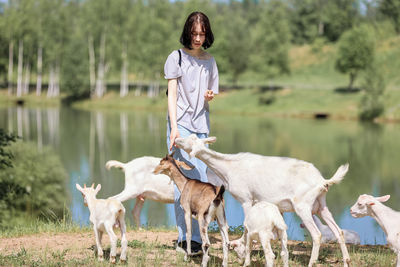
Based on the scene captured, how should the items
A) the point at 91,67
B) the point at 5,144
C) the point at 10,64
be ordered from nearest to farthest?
the point at 5,144
the point at 91,67
the point at 10,64

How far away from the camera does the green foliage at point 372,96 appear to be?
4688 cm

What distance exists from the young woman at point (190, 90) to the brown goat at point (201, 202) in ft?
1.23

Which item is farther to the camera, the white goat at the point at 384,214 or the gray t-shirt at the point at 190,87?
the gray t-shirt at the point at 190,87

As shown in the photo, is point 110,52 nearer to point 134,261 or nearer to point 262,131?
point 262,131

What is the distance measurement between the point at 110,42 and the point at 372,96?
37744 mm

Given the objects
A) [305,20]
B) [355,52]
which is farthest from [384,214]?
[305,20]

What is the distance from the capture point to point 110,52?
70.4 m

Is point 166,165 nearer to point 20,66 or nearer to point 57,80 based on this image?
point 57,80

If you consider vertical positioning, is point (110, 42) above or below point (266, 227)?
above

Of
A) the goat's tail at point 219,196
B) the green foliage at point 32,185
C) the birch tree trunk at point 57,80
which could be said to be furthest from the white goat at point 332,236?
the birch tree trunk at point 57,80

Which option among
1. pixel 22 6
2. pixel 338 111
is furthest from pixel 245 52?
pixel 22 6

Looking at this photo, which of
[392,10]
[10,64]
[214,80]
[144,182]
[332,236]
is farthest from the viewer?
[392,10]

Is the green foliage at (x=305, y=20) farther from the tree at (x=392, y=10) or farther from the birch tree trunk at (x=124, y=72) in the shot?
the birch tree trunk at (x=124, y=72)

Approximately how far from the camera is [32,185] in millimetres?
15406
